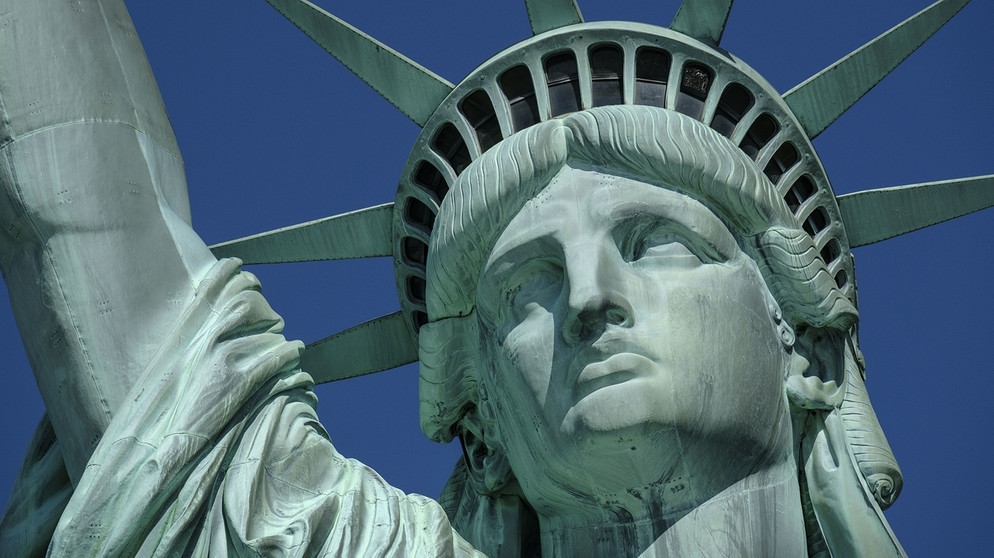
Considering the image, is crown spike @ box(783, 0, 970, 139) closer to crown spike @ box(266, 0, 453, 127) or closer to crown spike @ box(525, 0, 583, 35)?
crown spike @ box(525, 0, 583, 35)

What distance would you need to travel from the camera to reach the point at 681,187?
12.6m

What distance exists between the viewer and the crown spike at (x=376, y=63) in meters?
13.9

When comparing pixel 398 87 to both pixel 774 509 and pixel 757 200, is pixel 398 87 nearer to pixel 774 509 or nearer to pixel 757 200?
pixel 757 200

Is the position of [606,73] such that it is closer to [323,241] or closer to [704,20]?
[704,20]

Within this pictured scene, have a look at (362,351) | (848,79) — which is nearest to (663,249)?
(848,79)

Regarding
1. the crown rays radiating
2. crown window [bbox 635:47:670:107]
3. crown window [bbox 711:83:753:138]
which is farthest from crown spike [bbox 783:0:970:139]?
crown window [bbox 635:47:670:107]

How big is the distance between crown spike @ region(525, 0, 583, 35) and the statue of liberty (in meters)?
0.01

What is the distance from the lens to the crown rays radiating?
13.9 m

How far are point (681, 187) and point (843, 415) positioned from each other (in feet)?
5.43

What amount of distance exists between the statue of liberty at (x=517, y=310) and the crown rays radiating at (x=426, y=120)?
20mm

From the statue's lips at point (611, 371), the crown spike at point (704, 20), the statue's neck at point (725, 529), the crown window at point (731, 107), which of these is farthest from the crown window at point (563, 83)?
the statue's neck at point (725, 529)

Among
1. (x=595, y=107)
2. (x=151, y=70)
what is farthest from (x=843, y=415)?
(x=151, y=70)

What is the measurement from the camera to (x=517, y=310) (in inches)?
491

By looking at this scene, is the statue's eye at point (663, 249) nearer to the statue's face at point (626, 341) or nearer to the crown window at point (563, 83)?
the statue's face at point (626, 341)
